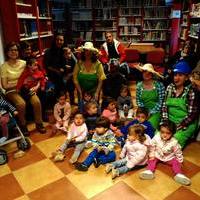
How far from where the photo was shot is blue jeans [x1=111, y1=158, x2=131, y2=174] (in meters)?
2.07

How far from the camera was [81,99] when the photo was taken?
10.0 ft

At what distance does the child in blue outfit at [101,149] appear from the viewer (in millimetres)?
2178

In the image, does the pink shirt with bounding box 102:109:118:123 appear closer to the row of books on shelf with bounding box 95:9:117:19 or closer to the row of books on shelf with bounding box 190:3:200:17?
the row of books on shelf with bounding box 190:3:200:17

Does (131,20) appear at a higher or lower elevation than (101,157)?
higher

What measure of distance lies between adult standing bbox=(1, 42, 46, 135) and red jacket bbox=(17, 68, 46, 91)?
0.04m

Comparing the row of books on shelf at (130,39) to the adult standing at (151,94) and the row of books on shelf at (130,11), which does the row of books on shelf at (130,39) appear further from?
the adult standing at (151,94)

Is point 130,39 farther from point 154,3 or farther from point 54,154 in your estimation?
point 54,154

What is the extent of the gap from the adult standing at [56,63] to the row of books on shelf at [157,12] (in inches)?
153

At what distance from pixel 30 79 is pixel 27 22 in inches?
49.8

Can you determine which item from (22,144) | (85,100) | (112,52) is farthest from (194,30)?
(22,144)

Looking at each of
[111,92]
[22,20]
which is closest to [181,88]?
[111,92]

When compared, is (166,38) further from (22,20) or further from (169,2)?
(22,20)

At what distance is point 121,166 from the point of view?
83.7 inches

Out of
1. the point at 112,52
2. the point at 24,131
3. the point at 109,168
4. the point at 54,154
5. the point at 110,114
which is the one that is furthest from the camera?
the point at 112,52
